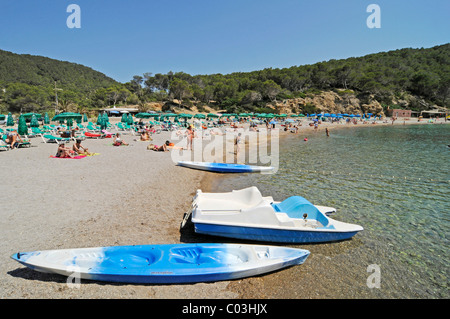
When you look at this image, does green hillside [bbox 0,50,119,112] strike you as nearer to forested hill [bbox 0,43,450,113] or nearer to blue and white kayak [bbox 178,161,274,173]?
forested hill [bbox 0,43,450,113]

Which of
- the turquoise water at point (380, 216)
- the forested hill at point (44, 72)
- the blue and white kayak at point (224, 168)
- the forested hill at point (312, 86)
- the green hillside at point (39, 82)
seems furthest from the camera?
the forested hill at point (44, 72)

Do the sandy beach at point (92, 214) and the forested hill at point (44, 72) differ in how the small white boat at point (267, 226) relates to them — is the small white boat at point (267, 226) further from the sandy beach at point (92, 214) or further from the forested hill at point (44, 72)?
the forested hill at point (44, 72)

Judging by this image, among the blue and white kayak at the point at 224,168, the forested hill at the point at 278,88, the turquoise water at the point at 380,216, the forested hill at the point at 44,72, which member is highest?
the forested hill at the point at 44,72

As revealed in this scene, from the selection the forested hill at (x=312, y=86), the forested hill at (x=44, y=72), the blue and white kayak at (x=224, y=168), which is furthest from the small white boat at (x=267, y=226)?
the forested hill at (x=44, y=72)

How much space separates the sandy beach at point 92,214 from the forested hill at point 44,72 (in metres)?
88.5

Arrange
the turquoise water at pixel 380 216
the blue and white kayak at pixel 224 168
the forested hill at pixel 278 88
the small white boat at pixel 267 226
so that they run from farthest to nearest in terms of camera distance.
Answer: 1. the forested hill at pixel 278 88
2. the blue and white kayak at pixel 224 168
3. the small white boat at pixel 267 226
4. the turquoise water at pixel 380 216

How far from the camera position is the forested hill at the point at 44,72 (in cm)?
8312

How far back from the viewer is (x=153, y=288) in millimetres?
3490

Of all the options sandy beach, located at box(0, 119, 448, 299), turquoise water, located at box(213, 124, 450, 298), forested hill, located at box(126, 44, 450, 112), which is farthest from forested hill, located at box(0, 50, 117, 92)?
turquoise water, located at box(213, 124, 450, 298)

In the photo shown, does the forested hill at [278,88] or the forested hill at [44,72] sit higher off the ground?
the forested hill at [44,72]

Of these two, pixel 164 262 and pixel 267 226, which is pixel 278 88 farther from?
pixel 164 262

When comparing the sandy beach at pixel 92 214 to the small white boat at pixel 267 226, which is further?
the small white boat at pixel 267 226

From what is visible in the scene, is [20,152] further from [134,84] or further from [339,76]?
[339,76]

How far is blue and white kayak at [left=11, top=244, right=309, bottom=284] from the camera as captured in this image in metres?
3.37
